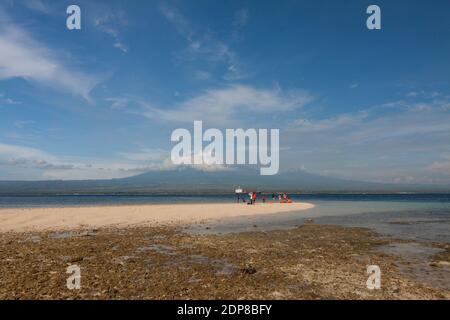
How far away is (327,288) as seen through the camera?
39.4 feet

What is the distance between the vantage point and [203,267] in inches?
597

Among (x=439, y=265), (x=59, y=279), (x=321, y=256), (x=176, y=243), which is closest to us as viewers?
(x=59, y=279)

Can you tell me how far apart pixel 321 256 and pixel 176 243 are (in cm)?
925

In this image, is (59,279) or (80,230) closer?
(59,279)

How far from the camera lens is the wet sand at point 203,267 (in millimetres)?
11508

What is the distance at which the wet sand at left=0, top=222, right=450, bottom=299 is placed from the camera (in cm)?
1151

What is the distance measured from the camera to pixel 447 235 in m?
26.1

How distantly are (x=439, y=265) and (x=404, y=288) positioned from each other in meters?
5.35
